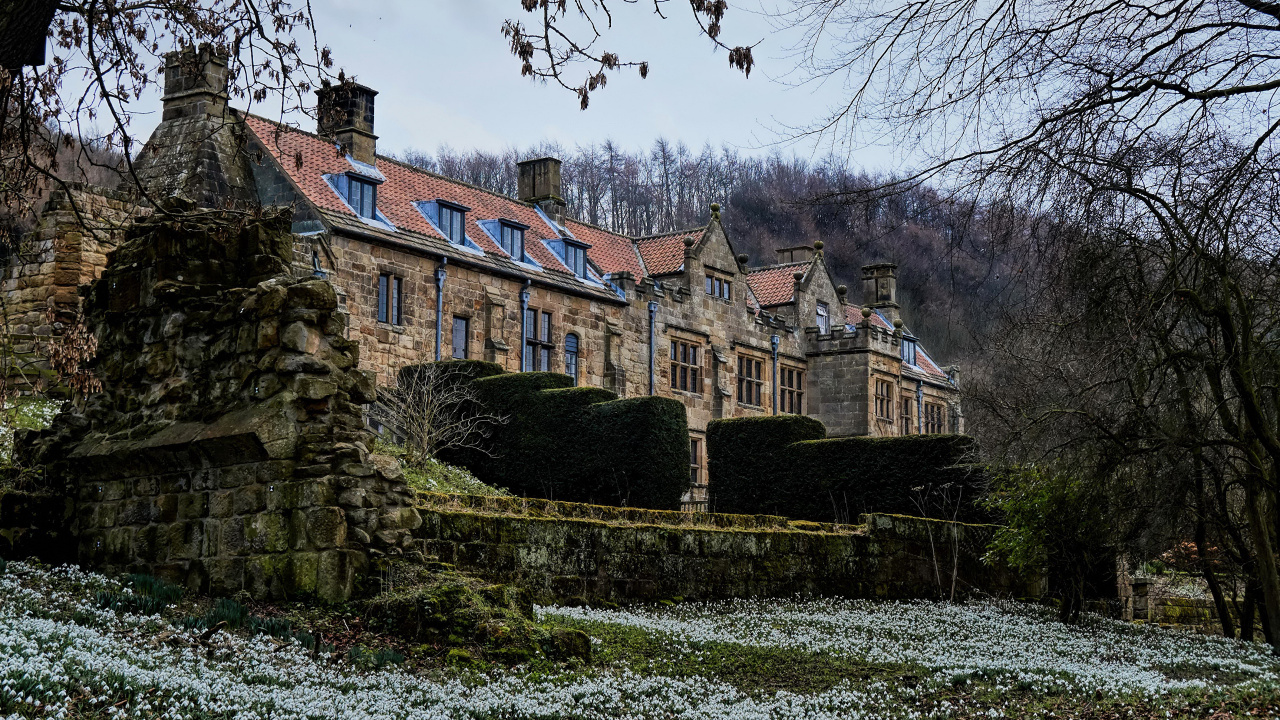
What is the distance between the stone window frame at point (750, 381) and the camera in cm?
3616

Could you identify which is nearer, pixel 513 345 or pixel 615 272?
pixel 513 345

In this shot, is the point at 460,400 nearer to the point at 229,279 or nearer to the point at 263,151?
the point at 263,151

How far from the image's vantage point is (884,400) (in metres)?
39.8

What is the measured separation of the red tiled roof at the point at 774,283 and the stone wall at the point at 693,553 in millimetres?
19531

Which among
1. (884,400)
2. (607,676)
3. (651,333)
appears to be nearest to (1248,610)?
(607,676)

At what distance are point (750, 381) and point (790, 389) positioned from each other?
2236 mm

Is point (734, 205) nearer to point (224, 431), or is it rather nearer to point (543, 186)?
point (543, 186)

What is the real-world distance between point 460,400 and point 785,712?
16128mm

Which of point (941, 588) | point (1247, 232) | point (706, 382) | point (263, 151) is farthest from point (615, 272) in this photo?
point (1247, 232)

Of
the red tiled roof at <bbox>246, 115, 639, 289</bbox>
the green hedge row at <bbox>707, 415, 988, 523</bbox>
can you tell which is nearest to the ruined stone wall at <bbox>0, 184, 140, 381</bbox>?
the red tiled roof at <bbox>246, 115, 639, 289</bbox>

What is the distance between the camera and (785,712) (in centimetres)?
806

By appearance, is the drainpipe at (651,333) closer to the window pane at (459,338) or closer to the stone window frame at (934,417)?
the window pane at (459,338)

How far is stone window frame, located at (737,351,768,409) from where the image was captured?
36156 mm

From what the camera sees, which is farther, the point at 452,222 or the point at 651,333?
the point at 651,333
